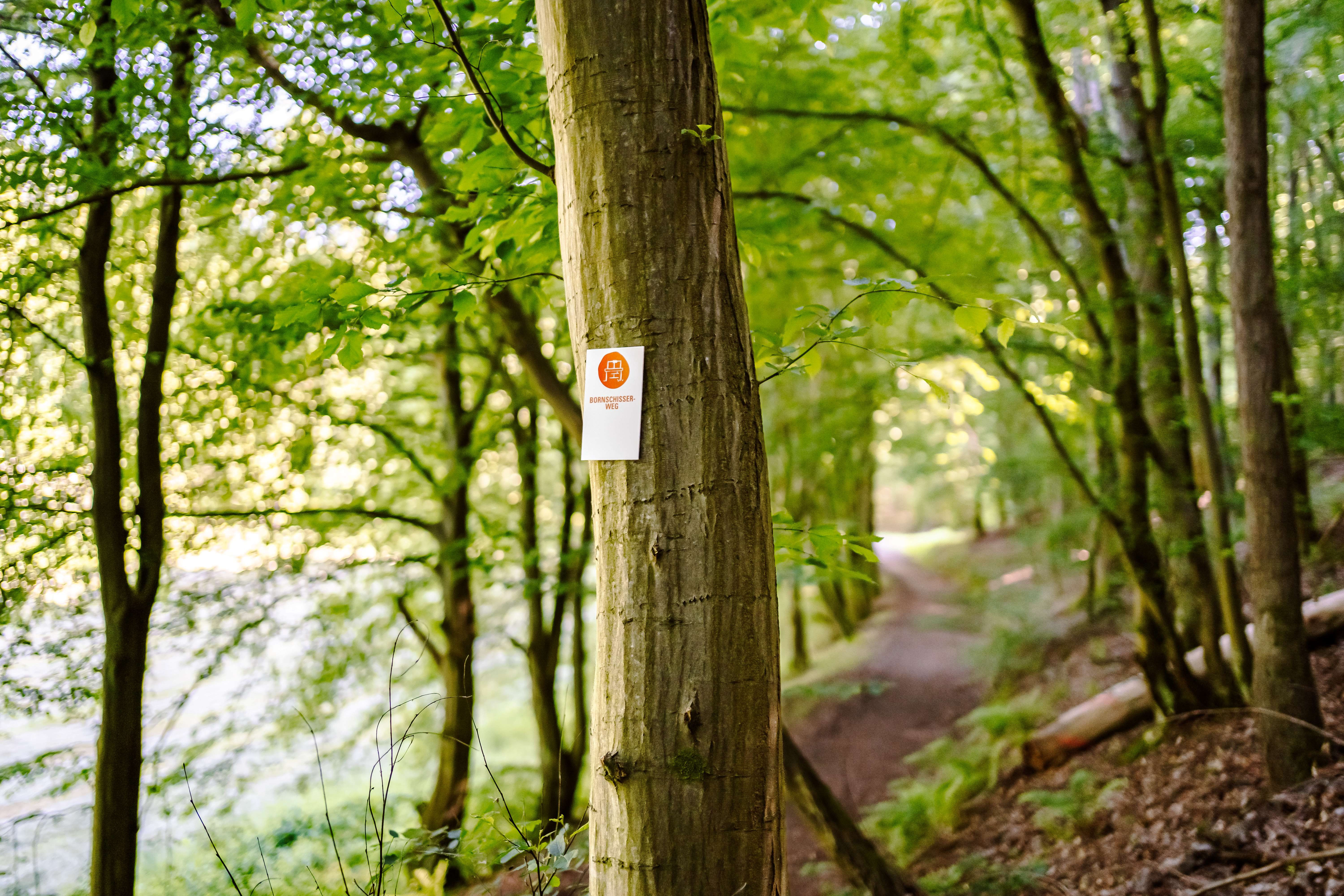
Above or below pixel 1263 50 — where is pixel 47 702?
below

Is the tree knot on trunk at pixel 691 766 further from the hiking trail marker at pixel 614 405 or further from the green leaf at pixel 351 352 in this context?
the green leaf at pixel 351 352

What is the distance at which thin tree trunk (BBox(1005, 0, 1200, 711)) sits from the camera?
563 centimetres

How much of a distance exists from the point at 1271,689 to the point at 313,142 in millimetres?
6527

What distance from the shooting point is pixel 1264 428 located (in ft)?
14.0

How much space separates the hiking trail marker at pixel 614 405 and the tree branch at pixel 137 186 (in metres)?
2.96

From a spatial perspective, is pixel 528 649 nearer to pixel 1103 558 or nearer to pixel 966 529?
pixel 1103 558

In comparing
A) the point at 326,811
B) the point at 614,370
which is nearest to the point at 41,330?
the point at 326,811

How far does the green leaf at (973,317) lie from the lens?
1.73 metres

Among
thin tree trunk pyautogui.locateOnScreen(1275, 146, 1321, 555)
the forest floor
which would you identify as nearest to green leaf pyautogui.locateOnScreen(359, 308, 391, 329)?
the forest floor

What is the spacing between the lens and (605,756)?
1.50 metres

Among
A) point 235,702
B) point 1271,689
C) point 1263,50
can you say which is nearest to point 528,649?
point 235,702

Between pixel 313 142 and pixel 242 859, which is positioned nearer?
pixel 313 142

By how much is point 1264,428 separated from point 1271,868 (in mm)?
2239

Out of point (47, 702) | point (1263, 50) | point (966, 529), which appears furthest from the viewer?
point (966, 529)
